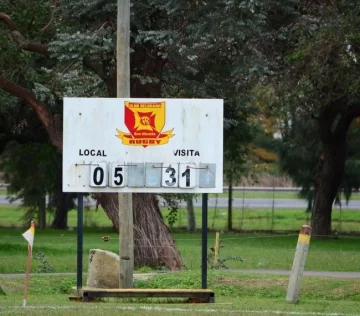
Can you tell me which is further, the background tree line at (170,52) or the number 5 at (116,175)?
the background tree line at (170,52)

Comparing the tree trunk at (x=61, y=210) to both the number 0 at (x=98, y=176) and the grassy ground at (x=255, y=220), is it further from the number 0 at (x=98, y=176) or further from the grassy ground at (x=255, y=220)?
the number 0 at (x=98, y=176)

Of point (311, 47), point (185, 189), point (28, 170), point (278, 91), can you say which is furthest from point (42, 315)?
point (28, 170)

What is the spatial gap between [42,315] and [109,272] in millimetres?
4853

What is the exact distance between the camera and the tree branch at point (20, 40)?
2369 cm

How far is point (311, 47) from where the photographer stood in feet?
77.7

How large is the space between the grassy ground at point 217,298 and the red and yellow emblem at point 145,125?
7.35 feet

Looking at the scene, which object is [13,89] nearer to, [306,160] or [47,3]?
[47,3]

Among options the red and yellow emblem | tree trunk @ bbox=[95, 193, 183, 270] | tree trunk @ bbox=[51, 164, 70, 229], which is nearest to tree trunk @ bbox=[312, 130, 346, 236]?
tree trunk @ bbox=[51, 164, 70, 229]

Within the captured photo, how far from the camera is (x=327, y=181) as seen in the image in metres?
39.4

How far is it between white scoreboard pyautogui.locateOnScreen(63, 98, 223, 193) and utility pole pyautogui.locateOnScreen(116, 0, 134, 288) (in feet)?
5.35

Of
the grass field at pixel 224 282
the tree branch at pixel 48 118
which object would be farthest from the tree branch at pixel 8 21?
the grass field at pixel 224 282

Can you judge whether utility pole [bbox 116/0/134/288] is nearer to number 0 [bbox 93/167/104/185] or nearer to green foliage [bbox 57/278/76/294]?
green foliage [bbox 57/278/76/294]

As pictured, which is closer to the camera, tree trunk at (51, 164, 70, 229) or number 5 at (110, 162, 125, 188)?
number 5 at (110, 162, 125, 188)

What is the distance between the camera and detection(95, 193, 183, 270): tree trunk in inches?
927
